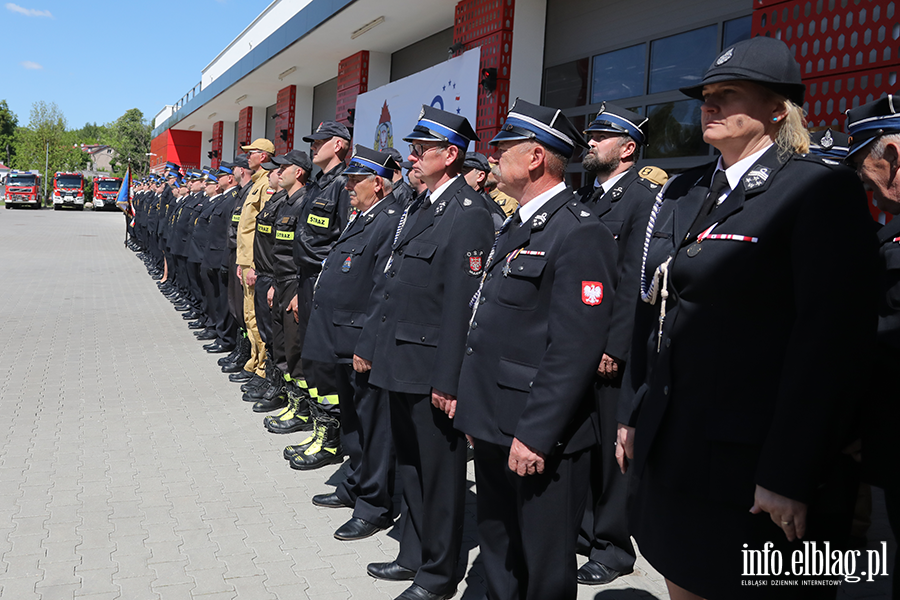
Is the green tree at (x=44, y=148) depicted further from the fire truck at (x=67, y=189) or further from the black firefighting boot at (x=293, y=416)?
the black firefighting boot at (x=293, y=416)

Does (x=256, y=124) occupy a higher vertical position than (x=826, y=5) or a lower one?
higher

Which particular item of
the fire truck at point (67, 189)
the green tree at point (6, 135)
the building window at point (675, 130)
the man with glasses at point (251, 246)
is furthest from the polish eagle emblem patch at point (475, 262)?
the green tree at point (6, 135)

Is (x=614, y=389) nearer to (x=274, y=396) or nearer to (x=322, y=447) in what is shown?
(x=322, y=447)

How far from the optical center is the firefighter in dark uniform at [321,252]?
4.94 metres

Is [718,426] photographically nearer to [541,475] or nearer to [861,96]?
[541,475]

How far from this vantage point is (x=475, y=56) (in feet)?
33.0

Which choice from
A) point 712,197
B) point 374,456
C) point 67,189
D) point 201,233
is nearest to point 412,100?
point 201,233

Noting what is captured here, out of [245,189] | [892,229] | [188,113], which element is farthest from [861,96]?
[188,113]

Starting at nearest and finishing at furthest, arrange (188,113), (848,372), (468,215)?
(848,372)
(468,215)
(188,113)

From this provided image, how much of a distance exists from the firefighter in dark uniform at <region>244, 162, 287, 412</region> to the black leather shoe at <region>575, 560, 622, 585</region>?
139 inches

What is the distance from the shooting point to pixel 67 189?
49344mm

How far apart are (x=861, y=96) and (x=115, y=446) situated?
19.1 ft

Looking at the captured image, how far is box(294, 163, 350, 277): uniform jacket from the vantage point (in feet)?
17.1

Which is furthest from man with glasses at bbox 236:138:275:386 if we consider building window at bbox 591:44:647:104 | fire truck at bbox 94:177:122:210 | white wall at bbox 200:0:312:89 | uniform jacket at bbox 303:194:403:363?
fire truck at bbox 94:177:122:210
